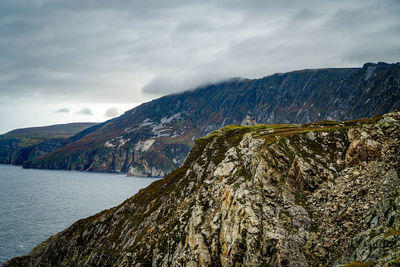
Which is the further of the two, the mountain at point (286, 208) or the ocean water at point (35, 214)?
the ocean water at point (35, 214)

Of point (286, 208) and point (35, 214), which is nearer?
point (286, 208)

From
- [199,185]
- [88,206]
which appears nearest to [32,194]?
[88,206]

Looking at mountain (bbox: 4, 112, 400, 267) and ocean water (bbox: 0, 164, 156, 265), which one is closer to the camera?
mountain (bbox: 4, 112, 400, 267)

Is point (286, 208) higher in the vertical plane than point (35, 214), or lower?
higher

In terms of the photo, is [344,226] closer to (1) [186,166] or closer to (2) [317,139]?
(2) [317,139]

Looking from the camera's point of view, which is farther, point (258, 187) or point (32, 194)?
point (32, 194)

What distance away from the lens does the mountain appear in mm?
25781

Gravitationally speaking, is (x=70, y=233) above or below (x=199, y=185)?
below

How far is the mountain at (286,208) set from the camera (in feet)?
84.6

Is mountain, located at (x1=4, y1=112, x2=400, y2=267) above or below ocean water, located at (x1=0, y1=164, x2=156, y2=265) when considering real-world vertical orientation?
above

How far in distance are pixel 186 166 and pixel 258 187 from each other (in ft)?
101

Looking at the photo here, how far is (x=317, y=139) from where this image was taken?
40.6 m

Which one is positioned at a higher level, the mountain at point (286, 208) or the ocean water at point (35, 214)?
the mountain at point (286, 208)

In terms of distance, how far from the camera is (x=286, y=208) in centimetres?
3159
